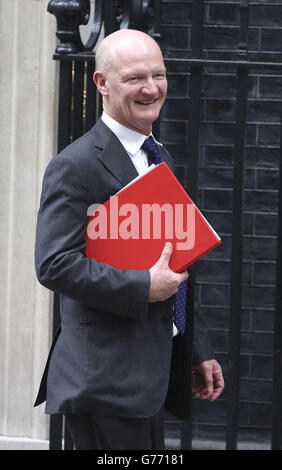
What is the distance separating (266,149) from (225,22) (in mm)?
669

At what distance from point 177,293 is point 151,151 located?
1.49ft

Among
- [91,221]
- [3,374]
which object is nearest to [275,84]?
[3,374]

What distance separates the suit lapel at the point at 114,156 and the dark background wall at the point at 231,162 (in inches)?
76.0

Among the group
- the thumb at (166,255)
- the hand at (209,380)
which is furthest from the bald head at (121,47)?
the hand at (209,380)

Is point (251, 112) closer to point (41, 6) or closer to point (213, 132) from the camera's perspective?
point (213, 132)

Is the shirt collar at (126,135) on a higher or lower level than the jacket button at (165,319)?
higher

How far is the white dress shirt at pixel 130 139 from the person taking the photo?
9.90ft

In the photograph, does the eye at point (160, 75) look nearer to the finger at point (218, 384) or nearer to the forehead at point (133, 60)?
the forehead at point (133, 60)

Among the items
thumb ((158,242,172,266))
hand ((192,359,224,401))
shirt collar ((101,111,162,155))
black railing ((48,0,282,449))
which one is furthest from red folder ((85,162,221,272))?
black railing ((48,0,282,449))

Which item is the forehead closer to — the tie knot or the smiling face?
the smiling face

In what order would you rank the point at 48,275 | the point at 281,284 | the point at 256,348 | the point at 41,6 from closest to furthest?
the point at 48,275 → the point at 281,284 → the point at 41,6 → the point at 256,348

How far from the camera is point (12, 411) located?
4953 mm

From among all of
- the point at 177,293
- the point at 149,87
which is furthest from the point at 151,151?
the point at 177,293

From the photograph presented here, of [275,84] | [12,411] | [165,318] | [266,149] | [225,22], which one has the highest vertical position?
[225,22]
